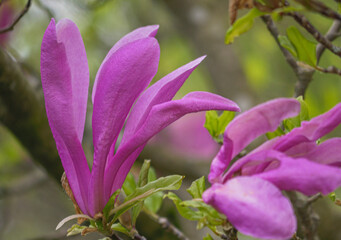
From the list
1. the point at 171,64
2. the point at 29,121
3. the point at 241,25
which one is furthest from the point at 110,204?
the point at 171,64

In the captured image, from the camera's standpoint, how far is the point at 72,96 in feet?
1.62

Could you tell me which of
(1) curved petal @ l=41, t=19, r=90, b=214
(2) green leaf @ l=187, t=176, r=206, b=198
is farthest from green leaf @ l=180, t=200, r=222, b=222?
(1) curved petal @ l=41, t=19, r=90, b=214

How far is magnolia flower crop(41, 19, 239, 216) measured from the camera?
469 mm

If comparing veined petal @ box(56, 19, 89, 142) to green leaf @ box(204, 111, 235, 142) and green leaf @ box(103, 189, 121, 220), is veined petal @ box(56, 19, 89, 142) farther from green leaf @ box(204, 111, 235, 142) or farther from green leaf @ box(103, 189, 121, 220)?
green leaf @ box(204, 111, 235, 142)

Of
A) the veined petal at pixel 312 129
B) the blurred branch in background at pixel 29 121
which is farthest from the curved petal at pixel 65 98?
the blurred branch in background at pixel 29 121

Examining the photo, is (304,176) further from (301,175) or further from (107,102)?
(107,102)

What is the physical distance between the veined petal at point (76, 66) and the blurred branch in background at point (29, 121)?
0.49m

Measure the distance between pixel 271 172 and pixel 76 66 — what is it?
0.83ft

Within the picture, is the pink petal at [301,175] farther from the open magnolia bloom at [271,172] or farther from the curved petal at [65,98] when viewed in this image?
the curved petal at [65,98]

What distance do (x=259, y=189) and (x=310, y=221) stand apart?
1.35ft

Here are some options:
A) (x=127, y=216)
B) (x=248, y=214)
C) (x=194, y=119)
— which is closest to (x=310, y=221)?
(x=127, y=216)

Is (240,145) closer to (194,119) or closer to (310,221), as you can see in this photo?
(310,221)

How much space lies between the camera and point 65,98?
0.49m

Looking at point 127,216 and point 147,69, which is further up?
point 147,69
